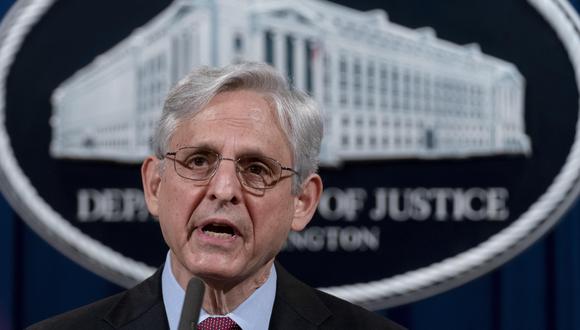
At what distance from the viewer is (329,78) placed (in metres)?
1.81

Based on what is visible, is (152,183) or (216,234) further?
(152,183)

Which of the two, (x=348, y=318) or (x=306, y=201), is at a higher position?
(x=306, y=201)

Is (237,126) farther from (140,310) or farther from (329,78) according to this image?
(329,78)

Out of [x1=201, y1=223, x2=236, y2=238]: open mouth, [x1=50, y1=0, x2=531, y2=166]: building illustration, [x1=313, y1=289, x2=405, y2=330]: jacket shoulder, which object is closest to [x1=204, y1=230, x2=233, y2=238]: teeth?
[x1=201, y1=223, x2=236, y2=238]: open mouth

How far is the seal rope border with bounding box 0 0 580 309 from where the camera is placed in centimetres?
174

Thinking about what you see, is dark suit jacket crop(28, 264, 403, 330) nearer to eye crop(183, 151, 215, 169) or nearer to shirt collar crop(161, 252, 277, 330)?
shirt collar crop(161, 252, 277, 330)

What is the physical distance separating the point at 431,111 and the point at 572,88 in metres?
0.29

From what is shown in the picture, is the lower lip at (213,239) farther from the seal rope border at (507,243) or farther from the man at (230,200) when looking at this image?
the seal rope border at (507,243)

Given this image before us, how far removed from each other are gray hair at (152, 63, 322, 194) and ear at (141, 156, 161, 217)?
0.03 meters

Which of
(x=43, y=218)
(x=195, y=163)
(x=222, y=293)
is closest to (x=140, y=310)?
(x=222, y=293)

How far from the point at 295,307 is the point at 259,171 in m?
0.22

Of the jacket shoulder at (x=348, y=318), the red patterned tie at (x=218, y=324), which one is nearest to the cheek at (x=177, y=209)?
the red patterned tie at (x=218, y=324)

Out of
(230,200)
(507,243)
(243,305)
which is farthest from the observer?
(507,243)

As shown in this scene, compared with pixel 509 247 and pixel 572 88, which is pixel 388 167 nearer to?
pixel 509 247
